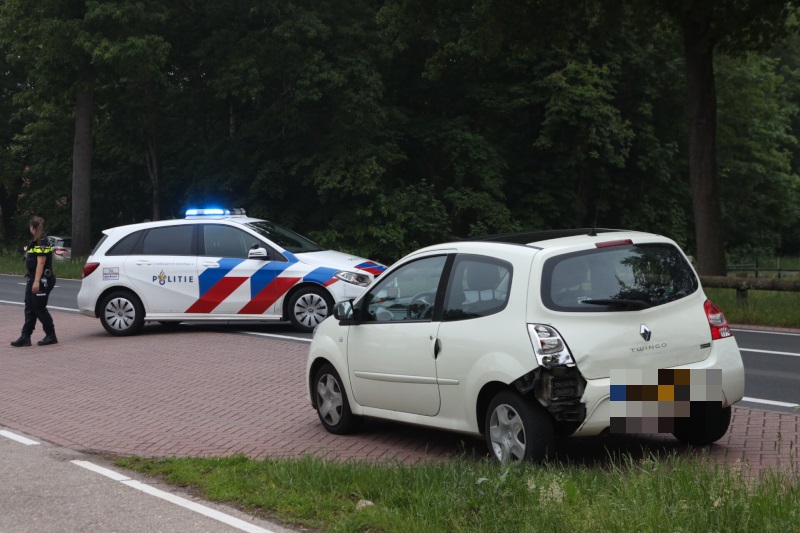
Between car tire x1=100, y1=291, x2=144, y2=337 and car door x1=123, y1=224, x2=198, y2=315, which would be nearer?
car door x1=123, y1=224, x2=198, y2=315

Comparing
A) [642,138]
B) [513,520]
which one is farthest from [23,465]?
[642,138]

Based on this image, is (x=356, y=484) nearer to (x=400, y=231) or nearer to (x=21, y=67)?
(x=400, y=231)

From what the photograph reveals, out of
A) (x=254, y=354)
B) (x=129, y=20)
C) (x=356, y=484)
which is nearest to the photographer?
(x=356, y=484)

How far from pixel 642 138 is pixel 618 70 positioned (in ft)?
11.5

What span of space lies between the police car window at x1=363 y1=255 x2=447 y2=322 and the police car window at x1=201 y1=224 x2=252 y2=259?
7646 mm

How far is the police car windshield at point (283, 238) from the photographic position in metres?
15.9

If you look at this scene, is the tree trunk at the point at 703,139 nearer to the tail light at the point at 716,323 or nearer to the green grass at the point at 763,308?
the green grass at the point at 763,308

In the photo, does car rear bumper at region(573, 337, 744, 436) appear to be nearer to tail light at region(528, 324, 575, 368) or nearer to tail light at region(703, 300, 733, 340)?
tail light at region(703, 300, 733, 340)

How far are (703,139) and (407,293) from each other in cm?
1401

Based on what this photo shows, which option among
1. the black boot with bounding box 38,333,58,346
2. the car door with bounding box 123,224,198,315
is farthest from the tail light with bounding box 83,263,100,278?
the black boot with bounding box 38,333,58,346

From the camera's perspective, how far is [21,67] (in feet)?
170

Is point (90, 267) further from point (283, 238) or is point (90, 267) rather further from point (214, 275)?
point (283, 238)

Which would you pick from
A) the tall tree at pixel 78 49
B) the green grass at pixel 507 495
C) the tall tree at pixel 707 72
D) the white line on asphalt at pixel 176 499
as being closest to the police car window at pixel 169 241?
the white line on asphalt at pixel 176 499

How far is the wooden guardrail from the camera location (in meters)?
16.4
